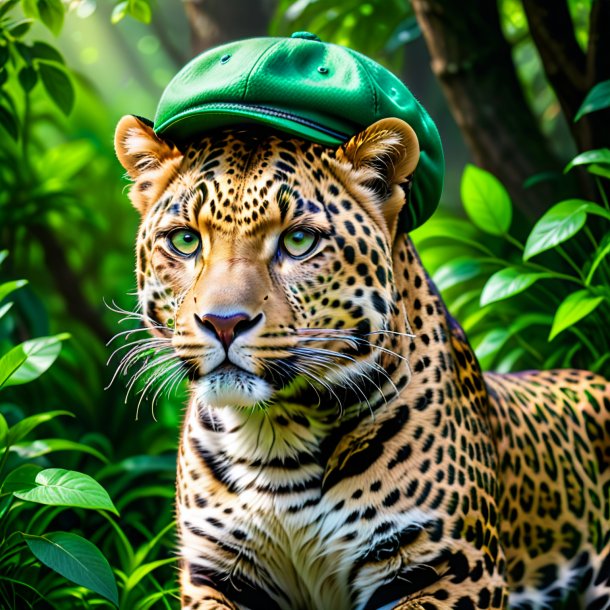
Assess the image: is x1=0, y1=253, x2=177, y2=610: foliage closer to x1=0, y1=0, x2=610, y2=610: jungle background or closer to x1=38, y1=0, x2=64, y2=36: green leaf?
x1=0, y1=0, x2=610, y2=610: jungle background

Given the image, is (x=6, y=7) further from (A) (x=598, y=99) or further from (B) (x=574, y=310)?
(B) (x=574, y=310)

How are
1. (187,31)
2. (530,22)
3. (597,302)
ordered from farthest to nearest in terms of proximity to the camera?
1. (187,31)
2. (530,22)
3. (597,302)

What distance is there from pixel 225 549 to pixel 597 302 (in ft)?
6.15

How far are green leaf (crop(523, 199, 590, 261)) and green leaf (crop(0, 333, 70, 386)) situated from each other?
5.66 ft

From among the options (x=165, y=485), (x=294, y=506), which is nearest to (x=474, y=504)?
(x=294, y=506)

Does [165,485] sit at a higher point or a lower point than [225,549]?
lower

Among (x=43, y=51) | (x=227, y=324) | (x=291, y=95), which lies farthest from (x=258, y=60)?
(x=43, y=51)

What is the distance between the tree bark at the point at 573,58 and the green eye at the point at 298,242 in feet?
7.81

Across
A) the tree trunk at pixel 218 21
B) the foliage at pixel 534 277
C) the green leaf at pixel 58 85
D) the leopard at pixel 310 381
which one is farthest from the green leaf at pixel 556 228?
the tree trunk at pixel 218 21

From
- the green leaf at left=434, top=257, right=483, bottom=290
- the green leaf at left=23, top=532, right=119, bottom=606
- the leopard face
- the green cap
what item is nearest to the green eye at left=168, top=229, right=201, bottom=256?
the leopard face

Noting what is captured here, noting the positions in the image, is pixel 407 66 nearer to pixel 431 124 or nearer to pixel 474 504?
pixel 431 124

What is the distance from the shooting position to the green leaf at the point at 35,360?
10.7ft

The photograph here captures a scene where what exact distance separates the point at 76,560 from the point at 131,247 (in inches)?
159

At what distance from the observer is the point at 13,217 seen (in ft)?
18.3
